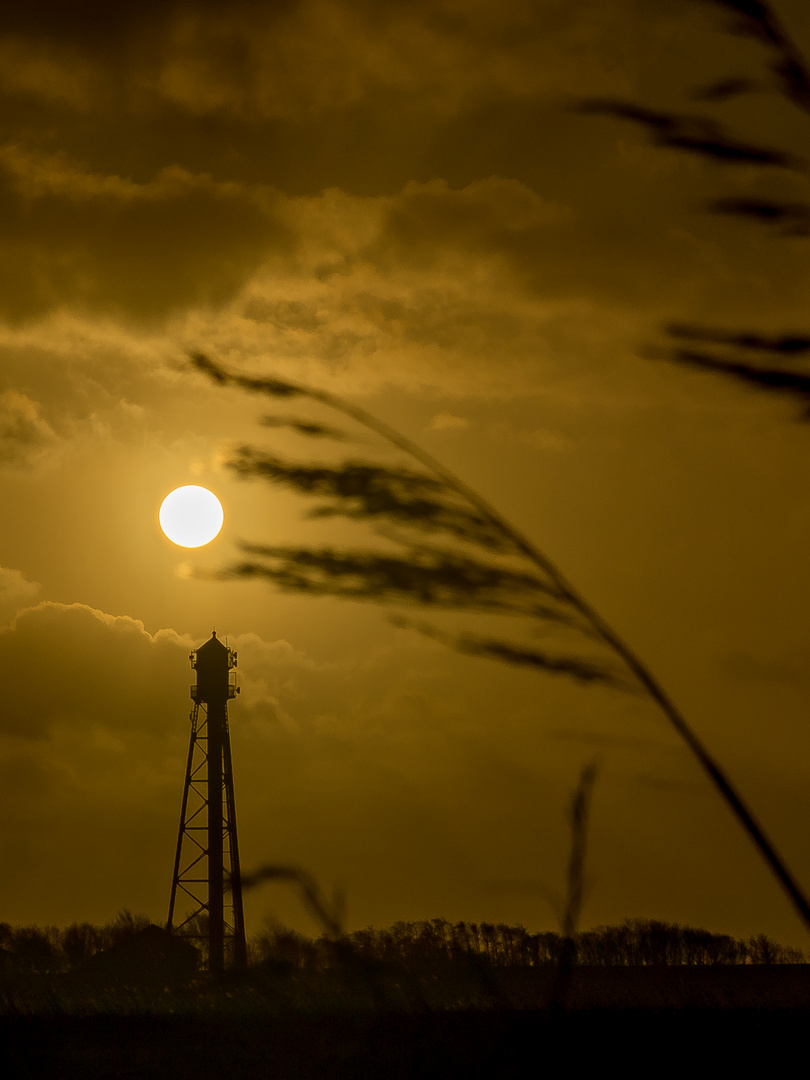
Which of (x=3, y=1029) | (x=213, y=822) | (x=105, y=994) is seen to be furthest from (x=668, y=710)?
(x=213, y=822)

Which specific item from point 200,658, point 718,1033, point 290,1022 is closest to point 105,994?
point 290,1022

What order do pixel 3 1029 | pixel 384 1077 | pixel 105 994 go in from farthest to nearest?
pixel 105 994 → pixel 3 1029 → pixel 384 1077

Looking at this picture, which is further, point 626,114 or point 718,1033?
point 718,1033

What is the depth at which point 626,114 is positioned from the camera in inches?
65.6

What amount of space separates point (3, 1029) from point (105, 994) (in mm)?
1240

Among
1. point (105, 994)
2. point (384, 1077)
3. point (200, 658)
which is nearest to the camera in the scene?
point (384, 1077)

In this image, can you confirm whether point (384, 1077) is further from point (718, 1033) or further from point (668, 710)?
point (668, 710)

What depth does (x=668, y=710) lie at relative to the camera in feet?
4.91

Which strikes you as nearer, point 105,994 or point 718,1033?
point 718,1033

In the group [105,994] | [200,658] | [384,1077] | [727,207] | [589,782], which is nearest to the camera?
[589,782]

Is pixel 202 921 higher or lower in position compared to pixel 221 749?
lower

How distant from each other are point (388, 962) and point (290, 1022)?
127 inches

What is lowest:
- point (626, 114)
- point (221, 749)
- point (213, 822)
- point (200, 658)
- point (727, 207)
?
point (727, 207)

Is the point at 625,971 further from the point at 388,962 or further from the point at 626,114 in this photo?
the point at 626,114
